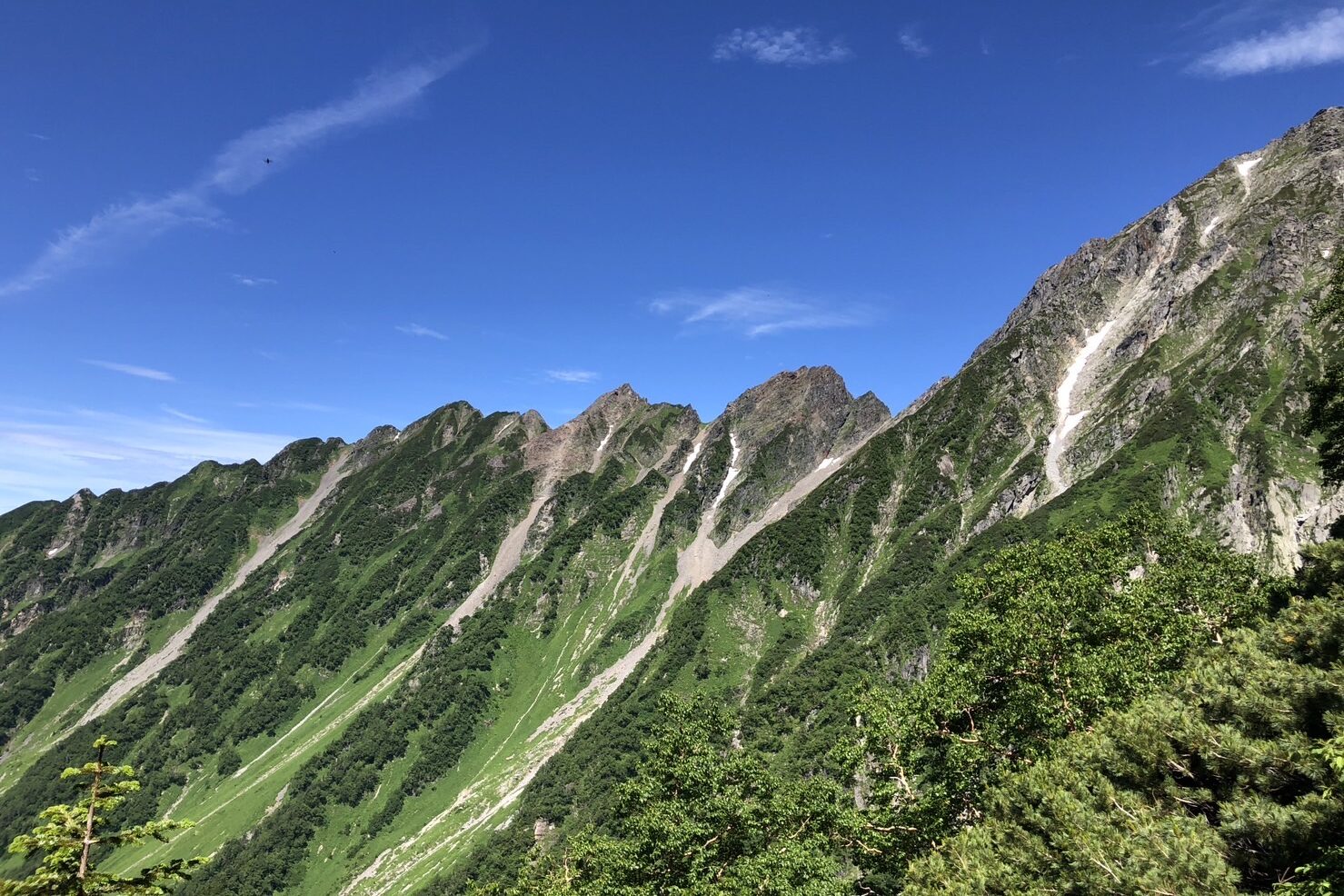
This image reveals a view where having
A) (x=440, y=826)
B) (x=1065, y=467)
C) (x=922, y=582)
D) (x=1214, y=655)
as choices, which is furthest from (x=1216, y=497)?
(x=440, y=826)

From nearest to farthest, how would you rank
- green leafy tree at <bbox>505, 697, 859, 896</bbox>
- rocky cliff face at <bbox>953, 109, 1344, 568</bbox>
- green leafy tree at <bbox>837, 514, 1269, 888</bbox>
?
1. green leafy tree at <bbox>505, 697, 859, 896</bbox>
2. green leafy tree at <bbox>837, 514, 1269, 888</bbox>
3. rocky cliff face at <bbox>953, 109, 1344, 568</bbox>

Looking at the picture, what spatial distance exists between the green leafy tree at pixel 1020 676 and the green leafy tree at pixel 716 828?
2936 millimetres

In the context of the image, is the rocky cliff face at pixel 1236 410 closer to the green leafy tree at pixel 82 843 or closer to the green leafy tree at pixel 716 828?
the green leafy tree at pixel 716 828

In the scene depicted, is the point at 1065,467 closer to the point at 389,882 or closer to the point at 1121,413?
the point at 1121,413

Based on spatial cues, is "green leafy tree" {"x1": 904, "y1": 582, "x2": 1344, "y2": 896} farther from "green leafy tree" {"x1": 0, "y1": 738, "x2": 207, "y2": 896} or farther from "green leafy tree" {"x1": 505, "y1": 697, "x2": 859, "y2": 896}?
"green leafy tree" {"x1": 0, "y1": 738, "x2": 207, "y2": 896}

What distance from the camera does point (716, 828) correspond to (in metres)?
30.6

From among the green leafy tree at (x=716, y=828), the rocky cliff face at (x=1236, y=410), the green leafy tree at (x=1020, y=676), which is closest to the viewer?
the green leafy tree at (x=716, y=828)

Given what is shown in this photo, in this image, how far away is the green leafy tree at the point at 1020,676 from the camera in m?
28.0

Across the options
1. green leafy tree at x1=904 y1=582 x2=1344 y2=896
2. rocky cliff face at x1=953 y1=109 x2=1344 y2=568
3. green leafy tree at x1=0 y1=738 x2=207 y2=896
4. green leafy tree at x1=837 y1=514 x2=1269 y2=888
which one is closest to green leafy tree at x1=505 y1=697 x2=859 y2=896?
green leafy tree at x1=837 y1=514 x2=1269 y2=888

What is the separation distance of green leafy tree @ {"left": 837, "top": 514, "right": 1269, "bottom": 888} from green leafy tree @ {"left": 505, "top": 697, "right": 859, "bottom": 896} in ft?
9.63

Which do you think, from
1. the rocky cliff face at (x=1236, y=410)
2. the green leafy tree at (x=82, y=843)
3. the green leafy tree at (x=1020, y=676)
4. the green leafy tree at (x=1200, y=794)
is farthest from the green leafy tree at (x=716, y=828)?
the rocky cliff face at (x=1236, y=410)

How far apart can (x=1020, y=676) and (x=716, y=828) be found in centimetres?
1507

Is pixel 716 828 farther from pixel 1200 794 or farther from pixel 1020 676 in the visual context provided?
pixel 1200 794

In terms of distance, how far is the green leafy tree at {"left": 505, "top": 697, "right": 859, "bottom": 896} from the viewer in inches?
1069
